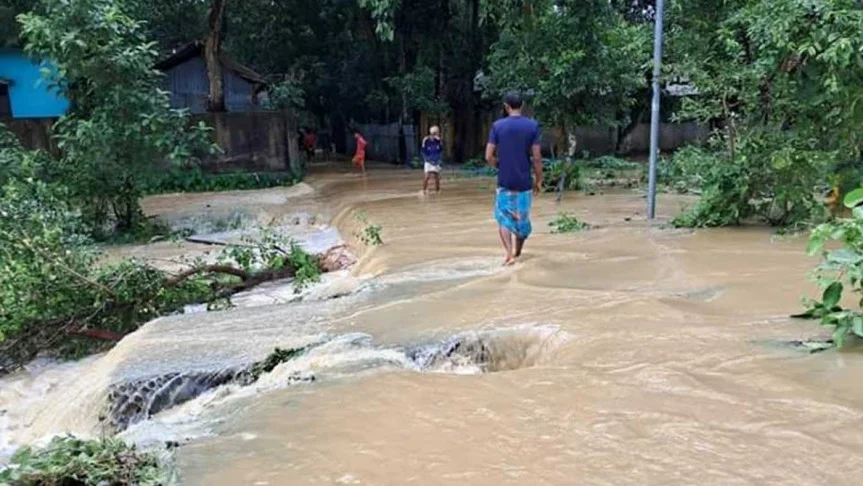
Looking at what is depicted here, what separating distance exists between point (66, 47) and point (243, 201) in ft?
22.2

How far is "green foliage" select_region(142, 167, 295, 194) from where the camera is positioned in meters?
22.0

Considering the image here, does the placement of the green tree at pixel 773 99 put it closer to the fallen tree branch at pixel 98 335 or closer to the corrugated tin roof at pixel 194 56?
the fallen tree branch at pixel 98 335

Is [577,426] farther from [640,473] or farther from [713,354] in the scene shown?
[713,354]

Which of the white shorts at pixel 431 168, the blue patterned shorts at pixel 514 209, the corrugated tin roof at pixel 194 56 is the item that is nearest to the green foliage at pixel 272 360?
the blue patterned shorts at pixel 514 209

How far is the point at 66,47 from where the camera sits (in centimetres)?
1368

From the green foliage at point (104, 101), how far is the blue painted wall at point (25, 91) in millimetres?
13634

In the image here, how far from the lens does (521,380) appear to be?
4.57 meters

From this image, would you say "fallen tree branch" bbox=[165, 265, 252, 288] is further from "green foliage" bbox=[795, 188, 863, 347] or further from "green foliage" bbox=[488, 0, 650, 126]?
"green foliage" bbox=[488, 0, 650, 126]

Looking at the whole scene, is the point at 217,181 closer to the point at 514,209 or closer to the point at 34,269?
the point at 34,269

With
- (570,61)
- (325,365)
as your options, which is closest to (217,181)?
(570,61)

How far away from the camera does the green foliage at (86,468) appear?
3459 millimetres

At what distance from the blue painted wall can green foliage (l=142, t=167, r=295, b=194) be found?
26.2 feet

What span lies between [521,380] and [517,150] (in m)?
3.59

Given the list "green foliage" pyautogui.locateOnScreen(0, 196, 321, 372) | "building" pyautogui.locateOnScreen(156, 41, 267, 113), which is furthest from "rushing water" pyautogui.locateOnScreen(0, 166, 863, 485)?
"building" pyautogui.locateOnScreen(156, 41, 267, 113)
